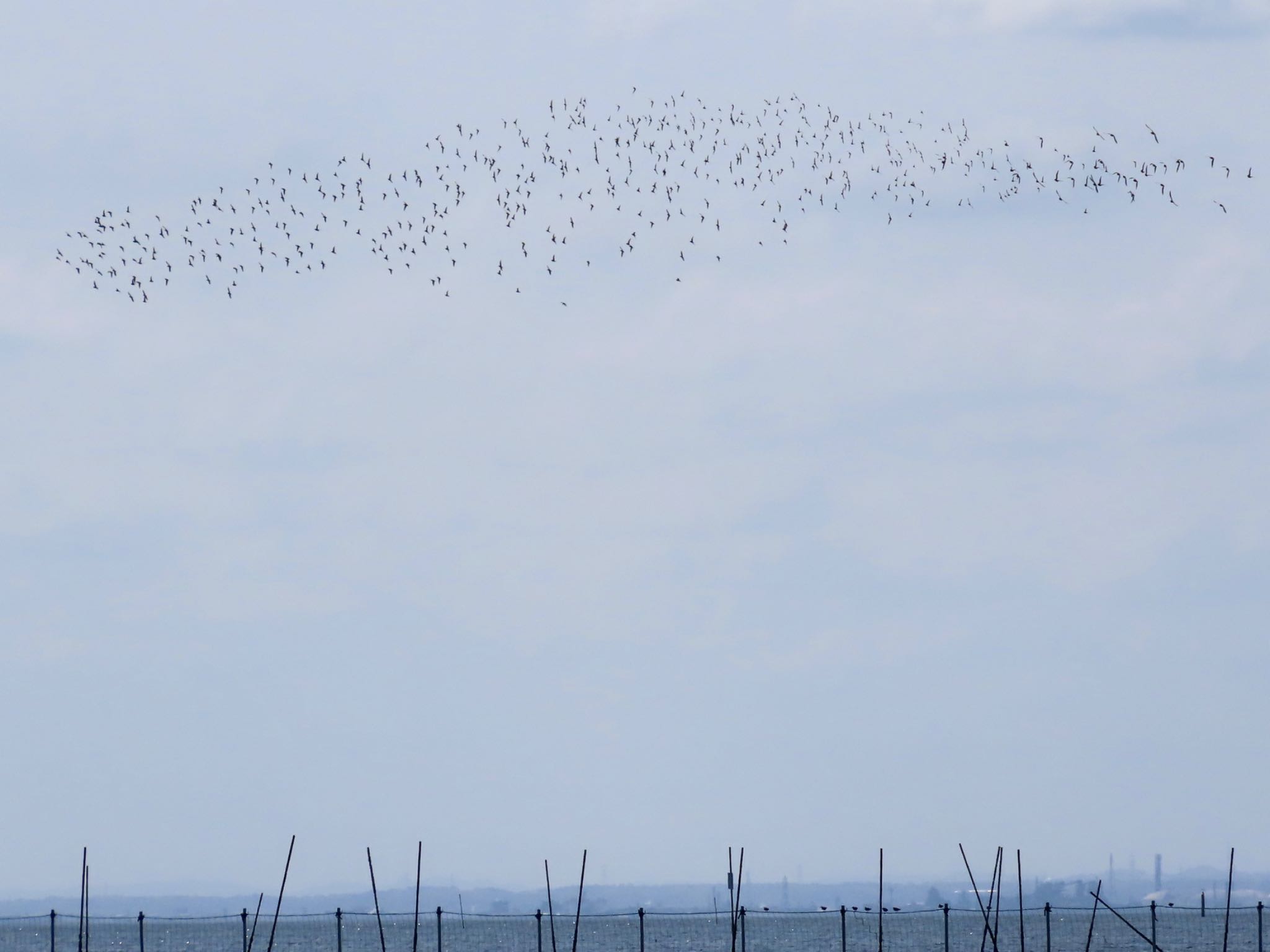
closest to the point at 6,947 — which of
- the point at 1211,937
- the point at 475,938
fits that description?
the point at 475,938

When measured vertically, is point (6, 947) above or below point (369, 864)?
below

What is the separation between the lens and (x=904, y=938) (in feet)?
552

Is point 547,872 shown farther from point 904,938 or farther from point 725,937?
point 904,938

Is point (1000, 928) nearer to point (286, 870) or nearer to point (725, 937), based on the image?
point (725, 937)

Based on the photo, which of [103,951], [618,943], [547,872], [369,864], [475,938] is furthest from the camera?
[475,938]

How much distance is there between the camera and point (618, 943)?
16800 centimetres

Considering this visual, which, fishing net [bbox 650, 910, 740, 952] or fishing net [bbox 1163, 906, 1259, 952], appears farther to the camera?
fishing net [bbox 650, 910, 740, 952]

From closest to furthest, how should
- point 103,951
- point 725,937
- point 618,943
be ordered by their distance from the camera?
point 103,951 → point 725,937 → point 618,943

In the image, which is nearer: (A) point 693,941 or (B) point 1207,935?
(B) point 1207,935

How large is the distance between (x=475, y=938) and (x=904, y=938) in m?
42.2

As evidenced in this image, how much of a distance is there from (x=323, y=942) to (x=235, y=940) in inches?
495

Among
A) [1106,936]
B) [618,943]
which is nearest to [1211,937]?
[1106,936]

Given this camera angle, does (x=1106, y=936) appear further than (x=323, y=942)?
No

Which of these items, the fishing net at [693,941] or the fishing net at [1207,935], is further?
the fishing net at [693,941]
